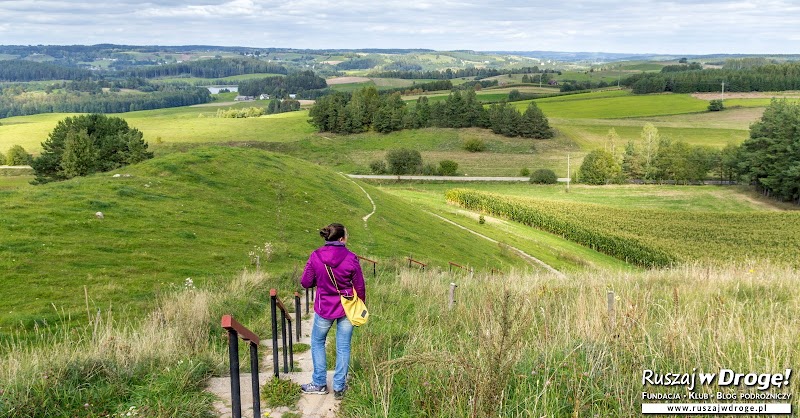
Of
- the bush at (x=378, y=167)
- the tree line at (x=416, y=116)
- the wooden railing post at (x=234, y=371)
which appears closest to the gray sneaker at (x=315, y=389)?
the wooden railing post at (x=234, y=371)

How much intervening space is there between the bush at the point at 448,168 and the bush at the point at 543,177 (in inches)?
542

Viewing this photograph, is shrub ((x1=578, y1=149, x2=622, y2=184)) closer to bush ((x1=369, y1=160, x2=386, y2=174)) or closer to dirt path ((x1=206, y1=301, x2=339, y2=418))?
bush ((x1=369, y1=160, x2=386, y2=174))

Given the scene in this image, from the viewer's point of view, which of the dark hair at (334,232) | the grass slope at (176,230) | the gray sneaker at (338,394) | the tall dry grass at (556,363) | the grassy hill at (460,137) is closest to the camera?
the tall dry grass at (556,363)

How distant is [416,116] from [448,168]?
33.5 meters

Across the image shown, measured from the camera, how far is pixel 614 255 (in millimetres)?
52156

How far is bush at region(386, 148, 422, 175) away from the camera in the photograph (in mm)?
95188

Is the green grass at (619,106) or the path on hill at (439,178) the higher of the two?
the green grass at (619,106)

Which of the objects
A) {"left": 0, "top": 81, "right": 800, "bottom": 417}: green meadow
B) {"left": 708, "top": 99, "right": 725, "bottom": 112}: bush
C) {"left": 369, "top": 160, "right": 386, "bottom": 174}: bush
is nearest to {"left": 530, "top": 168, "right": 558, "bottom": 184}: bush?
{"left": 369, "top": 160, "right": 386, "bottom": 174}: bush

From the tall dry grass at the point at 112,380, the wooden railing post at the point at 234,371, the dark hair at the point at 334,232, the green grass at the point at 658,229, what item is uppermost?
the dark hair at the point at 334,232

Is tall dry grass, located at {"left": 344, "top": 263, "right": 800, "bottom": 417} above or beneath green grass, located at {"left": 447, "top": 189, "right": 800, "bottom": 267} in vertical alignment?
above

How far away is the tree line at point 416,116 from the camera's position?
122250mm

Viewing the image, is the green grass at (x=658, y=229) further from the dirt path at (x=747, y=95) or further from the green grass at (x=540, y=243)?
the dirt path at (x=747, y=95)

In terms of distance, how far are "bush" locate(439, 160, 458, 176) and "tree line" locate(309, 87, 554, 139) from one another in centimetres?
2771

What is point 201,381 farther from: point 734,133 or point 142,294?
point 734,133
